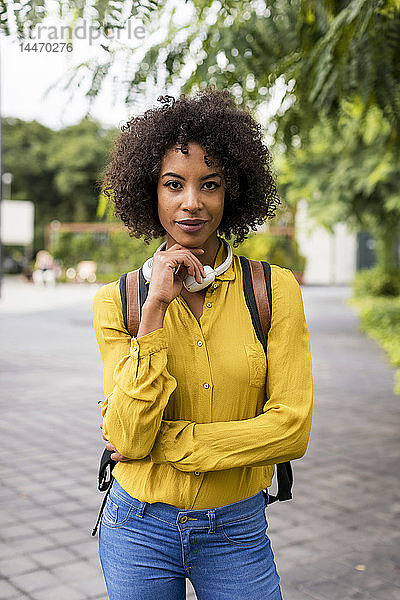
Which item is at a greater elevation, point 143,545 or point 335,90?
point 335,90

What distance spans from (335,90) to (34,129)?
188 ft

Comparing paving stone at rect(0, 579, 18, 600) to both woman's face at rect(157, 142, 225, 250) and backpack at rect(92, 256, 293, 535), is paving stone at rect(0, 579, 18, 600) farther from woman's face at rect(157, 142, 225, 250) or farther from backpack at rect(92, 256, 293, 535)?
woman's face at rect(157, 142, 225, 250)

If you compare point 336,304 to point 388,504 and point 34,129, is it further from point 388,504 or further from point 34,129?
point 34,129

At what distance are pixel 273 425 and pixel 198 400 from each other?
19 centimetres

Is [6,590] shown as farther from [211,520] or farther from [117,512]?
[211,520]

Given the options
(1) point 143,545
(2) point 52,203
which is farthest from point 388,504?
(2) point 52,203

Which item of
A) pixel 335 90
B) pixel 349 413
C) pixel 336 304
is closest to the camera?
pixel 335 90

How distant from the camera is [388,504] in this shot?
545 cm

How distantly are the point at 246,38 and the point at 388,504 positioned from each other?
3158mm

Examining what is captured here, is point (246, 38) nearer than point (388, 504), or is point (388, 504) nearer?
point (246, 38)

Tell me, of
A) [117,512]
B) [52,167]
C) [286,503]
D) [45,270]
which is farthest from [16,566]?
[52,167]

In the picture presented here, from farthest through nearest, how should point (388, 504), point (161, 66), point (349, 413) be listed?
point (349, 413) → point (388, 504) → point (161, 66)

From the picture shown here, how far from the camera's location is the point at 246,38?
4.88 meters

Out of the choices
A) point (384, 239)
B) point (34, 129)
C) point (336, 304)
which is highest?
point (34, 129)
